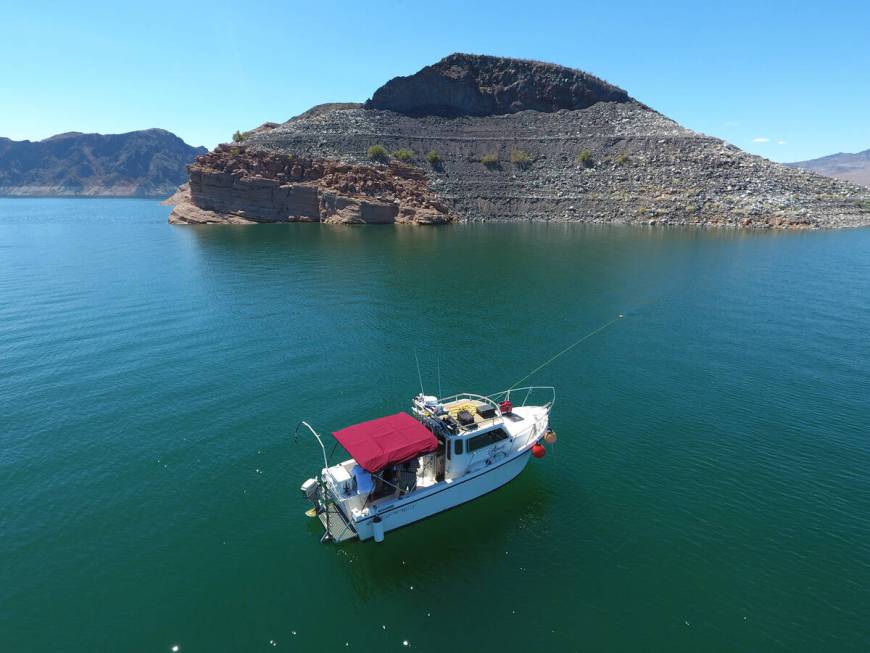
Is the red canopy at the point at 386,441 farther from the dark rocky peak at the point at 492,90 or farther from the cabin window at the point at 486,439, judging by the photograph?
the dark rocky peak at the point at 492,90

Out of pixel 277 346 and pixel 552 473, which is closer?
pixel 552 473

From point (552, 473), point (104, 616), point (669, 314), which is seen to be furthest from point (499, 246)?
point (104, 616)

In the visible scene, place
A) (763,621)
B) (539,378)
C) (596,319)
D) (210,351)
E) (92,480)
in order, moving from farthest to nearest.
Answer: (596,319)
(210,351)
(539,378)
(92,480)
(763,621)

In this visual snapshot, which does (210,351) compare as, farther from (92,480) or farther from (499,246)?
(499,246)

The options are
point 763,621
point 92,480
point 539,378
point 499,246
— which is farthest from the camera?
point 499,246

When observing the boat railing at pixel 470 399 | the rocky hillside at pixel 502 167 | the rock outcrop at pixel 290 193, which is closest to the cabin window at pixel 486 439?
the boat railing at pixel 470 399

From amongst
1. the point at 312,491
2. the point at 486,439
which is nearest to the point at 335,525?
the point at 312,491

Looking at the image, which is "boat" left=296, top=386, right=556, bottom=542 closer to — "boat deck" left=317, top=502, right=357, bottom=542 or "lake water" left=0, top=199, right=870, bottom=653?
"boat deck" left=317, top=502, right=357, bottom=542
